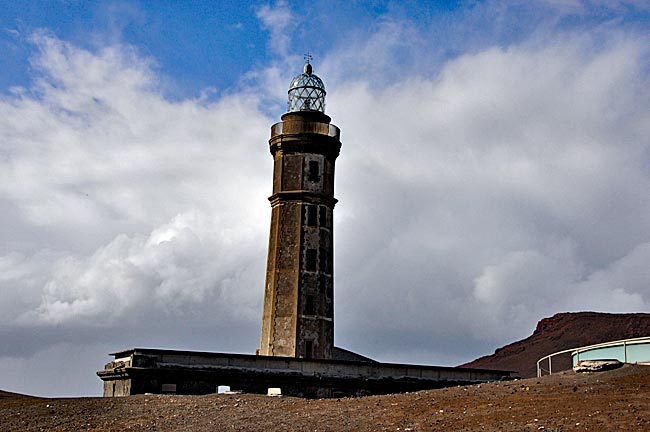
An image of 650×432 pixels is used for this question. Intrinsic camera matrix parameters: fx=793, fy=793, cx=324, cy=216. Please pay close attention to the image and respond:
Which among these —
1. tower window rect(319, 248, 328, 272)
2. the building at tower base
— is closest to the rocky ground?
the building at tower base

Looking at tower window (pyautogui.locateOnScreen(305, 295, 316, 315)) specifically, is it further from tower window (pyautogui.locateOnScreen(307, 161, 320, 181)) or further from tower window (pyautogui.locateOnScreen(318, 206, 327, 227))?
tower window (pyautogui.locateOnScreen(307, 161, 320, 181))

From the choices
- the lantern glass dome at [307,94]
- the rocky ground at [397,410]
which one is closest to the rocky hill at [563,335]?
the lantern glass dome at [307,94]

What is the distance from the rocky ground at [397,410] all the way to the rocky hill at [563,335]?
103 metres

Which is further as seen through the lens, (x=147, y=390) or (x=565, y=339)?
(x=565, y=339)

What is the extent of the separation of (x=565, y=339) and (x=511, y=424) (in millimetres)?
125509

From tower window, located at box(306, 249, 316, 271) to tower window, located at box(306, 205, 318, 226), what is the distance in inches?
54.6

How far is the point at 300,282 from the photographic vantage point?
39.1m

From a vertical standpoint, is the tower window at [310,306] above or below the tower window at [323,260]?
below

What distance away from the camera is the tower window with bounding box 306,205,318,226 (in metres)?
40.1

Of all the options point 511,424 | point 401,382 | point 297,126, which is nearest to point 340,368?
point 401,382

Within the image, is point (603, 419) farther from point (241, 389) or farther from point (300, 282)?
point (300, 282)

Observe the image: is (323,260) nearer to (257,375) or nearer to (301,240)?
(301,240)

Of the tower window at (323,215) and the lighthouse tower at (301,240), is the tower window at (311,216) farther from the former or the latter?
the tower window at (323,215)

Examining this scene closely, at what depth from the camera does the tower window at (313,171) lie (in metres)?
40.7
